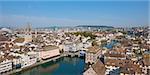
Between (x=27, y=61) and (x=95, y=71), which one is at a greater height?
(x=95, y=71)

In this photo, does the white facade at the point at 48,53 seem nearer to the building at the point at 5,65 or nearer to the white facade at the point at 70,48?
the white facade at the point at 70,48

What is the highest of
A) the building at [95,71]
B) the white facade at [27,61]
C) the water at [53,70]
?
the building at [95,71]

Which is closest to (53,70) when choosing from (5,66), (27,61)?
(27,61)

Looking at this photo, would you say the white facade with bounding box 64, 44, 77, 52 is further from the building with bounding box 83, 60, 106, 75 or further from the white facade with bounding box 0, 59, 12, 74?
the building with bounding box 83, 60, 106, 75

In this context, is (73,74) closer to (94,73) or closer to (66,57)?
(94,73)

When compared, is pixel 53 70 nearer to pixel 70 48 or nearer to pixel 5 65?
pixel 5 65

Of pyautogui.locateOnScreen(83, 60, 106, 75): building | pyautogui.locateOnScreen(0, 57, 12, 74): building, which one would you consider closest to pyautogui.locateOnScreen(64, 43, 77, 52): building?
pyautogui.locateOnScreen(0, 57, 12, 74): building

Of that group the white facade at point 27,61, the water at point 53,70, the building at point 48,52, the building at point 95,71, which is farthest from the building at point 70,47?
the building at point 95,71

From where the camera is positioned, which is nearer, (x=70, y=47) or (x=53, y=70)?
(x=53, y=70)
